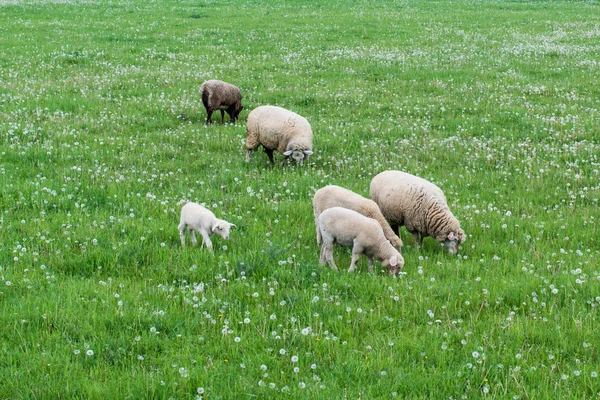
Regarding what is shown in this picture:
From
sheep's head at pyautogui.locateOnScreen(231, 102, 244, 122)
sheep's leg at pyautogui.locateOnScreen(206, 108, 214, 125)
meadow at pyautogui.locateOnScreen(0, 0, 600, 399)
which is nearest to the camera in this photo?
meadow at pyautogui.locateOnScreen(0, 0, 600, 399)

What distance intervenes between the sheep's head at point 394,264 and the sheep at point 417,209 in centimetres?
138

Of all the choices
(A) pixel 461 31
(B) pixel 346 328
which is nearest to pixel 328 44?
(A) pixel 461 31

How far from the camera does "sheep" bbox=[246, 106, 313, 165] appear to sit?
→ 12.8 meters

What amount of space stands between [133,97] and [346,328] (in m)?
13.6

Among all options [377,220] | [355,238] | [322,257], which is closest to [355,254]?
[355,238]

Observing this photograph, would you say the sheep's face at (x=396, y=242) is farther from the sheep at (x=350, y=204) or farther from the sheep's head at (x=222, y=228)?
the sheep's head at (x=222, y=228)

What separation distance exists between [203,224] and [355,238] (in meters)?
2.05

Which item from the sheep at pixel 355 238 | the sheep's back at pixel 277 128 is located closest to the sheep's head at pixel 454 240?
the sheep at pixel 355 238

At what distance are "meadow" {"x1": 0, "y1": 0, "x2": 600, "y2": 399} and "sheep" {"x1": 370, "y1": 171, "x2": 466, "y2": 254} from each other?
378mm

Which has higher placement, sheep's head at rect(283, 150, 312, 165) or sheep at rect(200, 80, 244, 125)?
sheep at rect(200, 80, 244, 125)

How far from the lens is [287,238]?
343 inches

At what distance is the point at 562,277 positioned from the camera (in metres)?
7.18

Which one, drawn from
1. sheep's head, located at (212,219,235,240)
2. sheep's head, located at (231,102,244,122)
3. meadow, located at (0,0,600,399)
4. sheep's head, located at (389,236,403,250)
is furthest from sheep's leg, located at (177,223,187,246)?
sheep's head, located at (231,102,244,122)

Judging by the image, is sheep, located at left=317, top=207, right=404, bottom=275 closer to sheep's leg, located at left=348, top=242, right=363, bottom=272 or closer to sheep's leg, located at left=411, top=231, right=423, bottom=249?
sheep's leg, located at left=348, top=242, right=363, bottom=272
